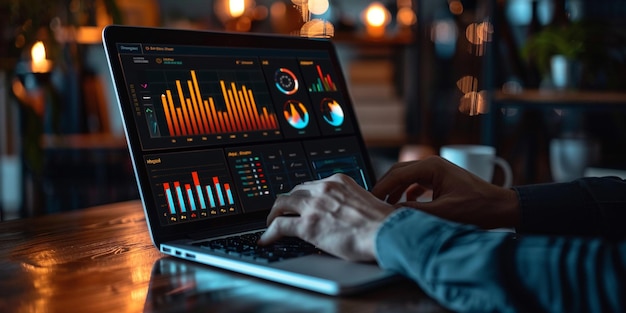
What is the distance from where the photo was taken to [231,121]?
102 centimetres

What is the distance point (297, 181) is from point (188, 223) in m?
0.19

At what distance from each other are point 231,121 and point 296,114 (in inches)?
4.7

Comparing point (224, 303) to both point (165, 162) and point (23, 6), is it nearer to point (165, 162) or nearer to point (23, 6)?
point (165, 162)

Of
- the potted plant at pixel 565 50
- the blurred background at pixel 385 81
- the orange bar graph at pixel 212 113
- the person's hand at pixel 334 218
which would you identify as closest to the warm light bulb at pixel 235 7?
the blurred background at pixel 385 81

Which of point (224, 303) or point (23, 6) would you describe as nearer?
point (224, 303)

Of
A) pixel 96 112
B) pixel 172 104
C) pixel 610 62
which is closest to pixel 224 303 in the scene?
pixel 172 104

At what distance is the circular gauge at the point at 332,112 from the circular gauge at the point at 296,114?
0.04m

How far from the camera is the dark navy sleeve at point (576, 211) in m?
0.94

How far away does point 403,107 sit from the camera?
139 inches

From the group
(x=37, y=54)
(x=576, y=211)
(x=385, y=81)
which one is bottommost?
(x=576, y=211)

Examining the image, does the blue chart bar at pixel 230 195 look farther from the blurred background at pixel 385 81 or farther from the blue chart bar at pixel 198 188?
the blurred background at pixel 385 81

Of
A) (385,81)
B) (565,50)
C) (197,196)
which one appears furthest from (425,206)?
(385,81)

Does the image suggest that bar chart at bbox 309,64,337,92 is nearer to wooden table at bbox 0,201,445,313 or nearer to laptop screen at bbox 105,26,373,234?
laptop screen at bbox 105,26,373,234

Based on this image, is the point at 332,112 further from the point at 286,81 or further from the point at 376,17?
the point at 376,17
